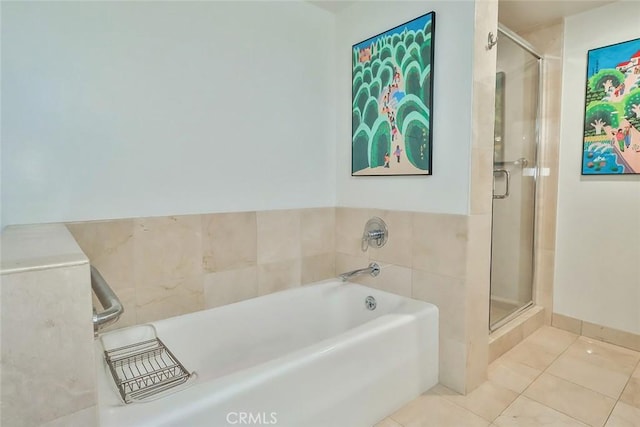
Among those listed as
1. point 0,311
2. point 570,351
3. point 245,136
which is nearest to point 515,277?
point 570,351

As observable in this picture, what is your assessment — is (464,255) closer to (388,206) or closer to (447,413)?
(388,206)

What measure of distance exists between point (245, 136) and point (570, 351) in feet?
8.37

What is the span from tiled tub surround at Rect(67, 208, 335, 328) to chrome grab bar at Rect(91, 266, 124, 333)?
0.55 metres

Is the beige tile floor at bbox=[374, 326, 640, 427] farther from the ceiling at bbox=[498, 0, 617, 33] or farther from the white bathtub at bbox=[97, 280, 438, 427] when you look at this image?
the ceiling at bbox=[498, 0, 617, 33]

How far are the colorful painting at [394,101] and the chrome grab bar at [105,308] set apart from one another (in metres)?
1.60

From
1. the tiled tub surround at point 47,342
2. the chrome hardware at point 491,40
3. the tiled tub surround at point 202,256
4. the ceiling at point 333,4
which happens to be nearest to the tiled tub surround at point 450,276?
the tiled tub surround at point 202,256

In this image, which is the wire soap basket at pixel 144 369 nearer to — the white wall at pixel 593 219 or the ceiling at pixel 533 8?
the ceiling at pixel 533 8

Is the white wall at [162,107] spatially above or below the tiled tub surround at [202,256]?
above

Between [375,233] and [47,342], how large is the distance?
5.76 ft

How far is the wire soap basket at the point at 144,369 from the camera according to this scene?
1.20 m

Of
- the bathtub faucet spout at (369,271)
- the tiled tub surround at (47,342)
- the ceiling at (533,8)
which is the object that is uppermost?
the ceiling at (533,8)
